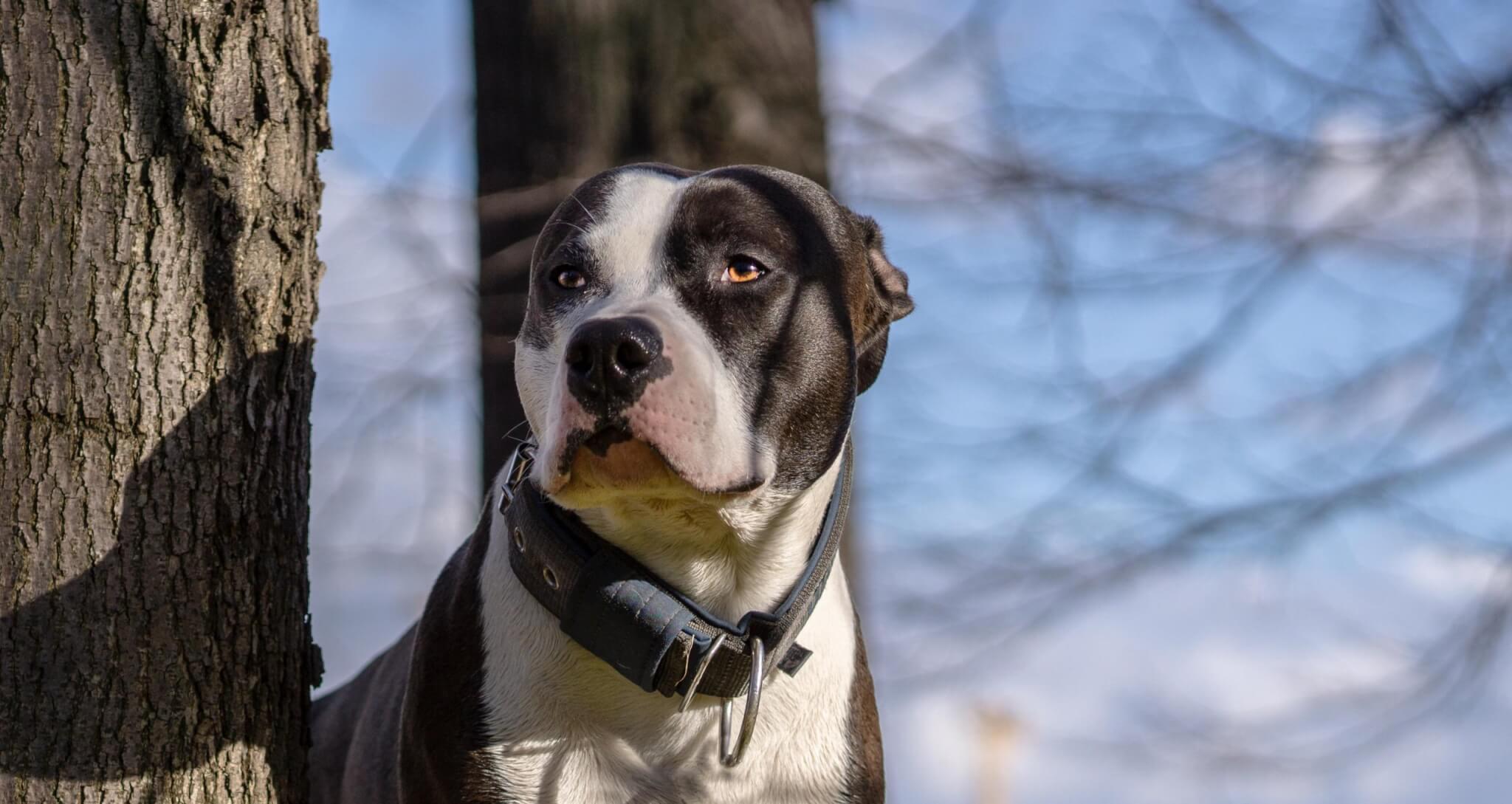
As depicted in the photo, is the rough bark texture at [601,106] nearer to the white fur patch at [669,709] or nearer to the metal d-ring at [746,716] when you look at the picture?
the white fur patch at [669,709]

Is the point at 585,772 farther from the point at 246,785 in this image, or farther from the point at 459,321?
the point at 459,321

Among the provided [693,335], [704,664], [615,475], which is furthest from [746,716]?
[693,335]

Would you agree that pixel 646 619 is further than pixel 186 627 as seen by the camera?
No

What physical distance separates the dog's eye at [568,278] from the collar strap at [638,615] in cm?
40

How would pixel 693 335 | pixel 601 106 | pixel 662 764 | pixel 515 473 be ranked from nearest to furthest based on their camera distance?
pixel 693 335, pixel 662 764, pixel 515 473, pixel 601 106

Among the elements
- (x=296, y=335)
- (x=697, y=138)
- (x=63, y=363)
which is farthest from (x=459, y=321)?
(x=63, y=363)

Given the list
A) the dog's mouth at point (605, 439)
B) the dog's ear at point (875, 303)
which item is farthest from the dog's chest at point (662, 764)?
the dog's ear at point (875, 303)

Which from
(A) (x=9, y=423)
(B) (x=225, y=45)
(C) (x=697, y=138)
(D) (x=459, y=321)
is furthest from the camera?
(D) (x=459, y=321)

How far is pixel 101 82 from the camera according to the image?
263cm

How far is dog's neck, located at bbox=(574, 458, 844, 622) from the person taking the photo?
8.47 feet

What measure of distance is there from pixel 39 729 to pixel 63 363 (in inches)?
26.6

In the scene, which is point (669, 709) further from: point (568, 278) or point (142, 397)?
point (142, 397)

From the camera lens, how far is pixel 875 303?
3.08 metres

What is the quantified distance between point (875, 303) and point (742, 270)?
0.51m
